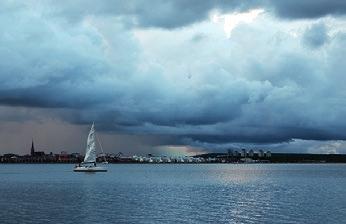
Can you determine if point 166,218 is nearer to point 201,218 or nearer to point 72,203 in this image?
point 201,218

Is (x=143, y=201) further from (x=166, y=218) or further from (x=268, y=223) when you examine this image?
(x=268, y=223)

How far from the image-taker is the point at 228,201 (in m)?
105

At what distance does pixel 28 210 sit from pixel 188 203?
28.1 m

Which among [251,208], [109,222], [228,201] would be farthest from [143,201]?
[109,222]

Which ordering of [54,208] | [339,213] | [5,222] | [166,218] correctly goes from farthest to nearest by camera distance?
[54,208] → [339,213] → [166,218] → [5,222]

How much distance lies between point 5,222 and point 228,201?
1792 inches

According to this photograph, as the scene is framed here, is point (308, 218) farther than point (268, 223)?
Yes

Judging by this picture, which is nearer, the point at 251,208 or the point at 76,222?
the point at 76,222

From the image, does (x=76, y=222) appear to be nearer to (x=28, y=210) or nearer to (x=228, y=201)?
(x=28, y=210)

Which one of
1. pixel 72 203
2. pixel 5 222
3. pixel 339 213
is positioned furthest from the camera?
pixel 72 203

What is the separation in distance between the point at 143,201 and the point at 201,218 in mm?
28086

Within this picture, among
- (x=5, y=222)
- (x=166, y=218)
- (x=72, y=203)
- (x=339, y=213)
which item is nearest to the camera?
(x=5, y=222)

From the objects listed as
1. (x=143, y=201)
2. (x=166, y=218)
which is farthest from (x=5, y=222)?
(x=143, y=201)

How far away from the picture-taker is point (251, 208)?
299 feet
